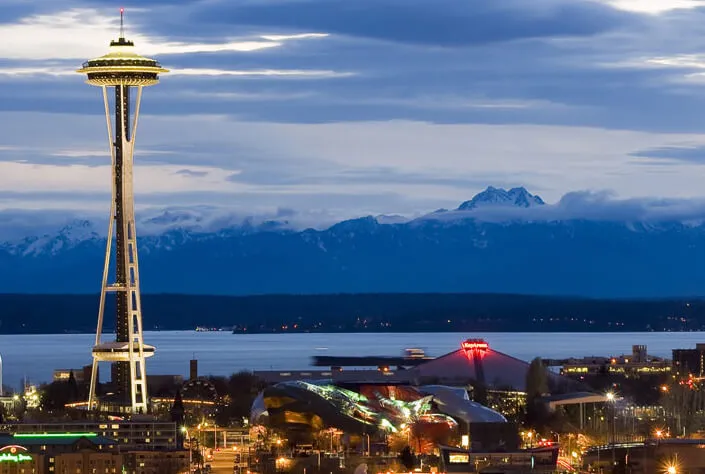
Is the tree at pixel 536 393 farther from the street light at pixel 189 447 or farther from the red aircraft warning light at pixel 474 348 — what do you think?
the street light at pixel 189 447

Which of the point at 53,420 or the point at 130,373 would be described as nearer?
the point at 53,420

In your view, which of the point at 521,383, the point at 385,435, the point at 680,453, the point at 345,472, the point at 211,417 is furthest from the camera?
the point at 521,383

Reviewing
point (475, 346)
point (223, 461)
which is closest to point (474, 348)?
point (475, 346)

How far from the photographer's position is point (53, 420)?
114125 millimetres

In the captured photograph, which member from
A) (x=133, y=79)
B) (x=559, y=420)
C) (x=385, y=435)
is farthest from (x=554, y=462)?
(x=133, y=79)

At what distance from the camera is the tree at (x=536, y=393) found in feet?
389

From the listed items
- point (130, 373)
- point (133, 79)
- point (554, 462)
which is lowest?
point (554, 462)

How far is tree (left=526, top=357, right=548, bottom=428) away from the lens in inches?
4670

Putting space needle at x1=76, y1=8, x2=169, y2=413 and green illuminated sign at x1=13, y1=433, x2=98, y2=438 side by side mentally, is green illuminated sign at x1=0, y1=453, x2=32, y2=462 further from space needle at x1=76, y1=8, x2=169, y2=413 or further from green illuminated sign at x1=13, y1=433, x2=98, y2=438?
space needle at x1=76, y1=8, x2=169, y2=413

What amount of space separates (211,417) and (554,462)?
46.1 meters

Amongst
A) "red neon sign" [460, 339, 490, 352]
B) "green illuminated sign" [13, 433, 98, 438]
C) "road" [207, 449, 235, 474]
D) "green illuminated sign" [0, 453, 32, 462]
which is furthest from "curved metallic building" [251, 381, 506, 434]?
"red neon sign" [460, 339, 490, 352]

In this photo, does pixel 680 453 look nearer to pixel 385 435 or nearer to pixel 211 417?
pixel 385 435

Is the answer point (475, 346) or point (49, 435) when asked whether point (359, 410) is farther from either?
point (475, 346)

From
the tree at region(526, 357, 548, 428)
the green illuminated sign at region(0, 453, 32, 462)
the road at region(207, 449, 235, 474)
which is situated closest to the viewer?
the green illuminated sign at region(0, 453, 32, 462)
